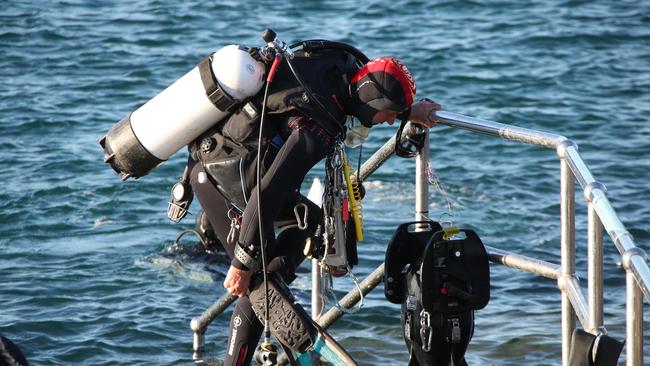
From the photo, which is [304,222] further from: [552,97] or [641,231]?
[552,97]

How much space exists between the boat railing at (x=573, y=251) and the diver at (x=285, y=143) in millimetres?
371

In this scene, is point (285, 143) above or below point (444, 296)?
above

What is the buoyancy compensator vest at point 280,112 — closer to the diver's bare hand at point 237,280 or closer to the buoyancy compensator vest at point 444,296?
the diver's bare hand at point 237,280

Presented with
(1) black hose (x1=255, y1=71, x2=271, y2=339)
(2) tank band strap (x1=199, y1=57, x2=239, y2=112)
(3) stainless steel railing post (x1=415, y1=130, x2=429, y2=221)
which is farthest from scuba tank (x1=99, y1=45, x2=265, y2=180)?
(3) stainless steel railing post (x1=415, y1=130, x2=429, y2=221)

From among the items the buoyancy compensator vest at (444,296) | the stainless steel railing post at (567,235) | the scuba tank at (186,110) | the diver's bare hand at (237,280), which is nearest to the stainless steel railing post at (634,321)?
the stainless steel railing post at (567,235)

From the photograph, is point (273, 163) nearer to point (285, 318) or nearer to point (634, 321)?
point (285, 318)

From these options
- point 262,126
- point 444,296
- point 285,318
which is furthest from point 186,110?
point 444,296

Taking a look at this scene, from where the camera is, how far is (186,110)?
429 cm

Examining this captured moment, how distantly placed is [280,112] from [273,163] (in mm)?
221

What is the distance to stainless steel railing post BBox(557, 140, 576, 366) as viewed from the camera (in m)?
3.91

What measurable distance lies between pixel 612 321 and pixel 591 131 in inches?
195

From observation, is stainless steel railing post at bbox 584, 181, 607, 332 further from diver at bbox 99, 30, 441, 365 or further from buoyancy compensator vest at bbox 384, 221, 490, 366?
diver at bbox 99, 30, 441, 365

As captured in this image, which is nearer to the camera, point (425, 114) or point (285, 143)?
point (285, 143)

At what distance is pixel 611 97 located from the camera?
1221 cm
